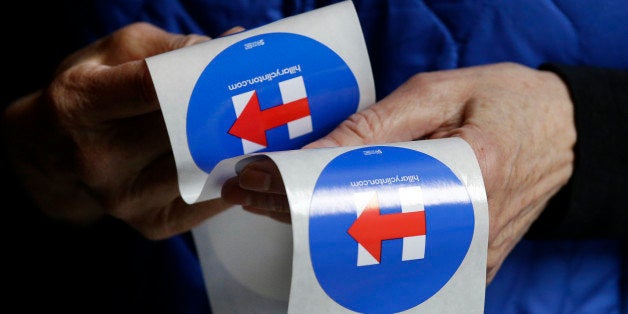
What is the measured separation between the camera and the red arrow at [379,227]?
51 centimetres

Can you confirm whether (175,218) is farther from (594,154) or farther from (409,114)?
(594,154)

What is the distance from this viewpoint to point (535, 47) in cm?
84

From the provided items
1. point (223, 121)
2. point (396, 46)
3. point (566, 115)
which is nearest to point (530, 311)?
point (566, 115)

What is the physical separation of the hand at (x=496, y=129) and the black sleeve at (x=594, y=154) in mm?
14

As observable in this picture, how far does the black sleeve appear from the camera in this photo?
2.54 ft

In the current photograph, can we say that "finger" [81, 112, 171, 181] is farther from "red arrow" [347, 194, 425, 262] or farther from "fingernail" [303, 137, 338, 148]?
"red arrow" [347, 194, 425, 262]

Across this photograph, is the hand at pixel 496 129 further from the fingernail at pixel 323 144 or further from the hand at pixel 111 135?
the hand at pixel 111 135

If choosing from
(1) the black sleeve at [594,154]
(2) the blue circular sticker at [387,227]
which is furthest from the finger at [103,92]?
(1) the black sleeve at [594,154]

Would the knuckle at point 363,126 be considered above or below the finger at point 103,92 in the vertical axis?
below

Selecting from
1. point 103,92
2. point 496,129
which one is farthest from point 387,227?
point 103,92

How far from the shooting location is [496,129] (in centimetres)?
69

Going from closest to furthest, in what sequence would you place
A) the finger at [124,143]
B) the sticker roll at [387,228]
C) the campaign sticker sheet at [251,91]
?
1. the sticker roll at [387,228]
2. the campaign sticker sheet at [251,91]
3. the finger at [124,143]

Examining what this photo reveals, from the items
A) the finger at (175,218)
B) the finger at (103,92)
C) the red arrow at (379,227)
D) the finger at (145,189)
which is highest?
the finger at (103,92)

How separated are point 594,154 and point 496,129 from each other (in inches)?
6.7
